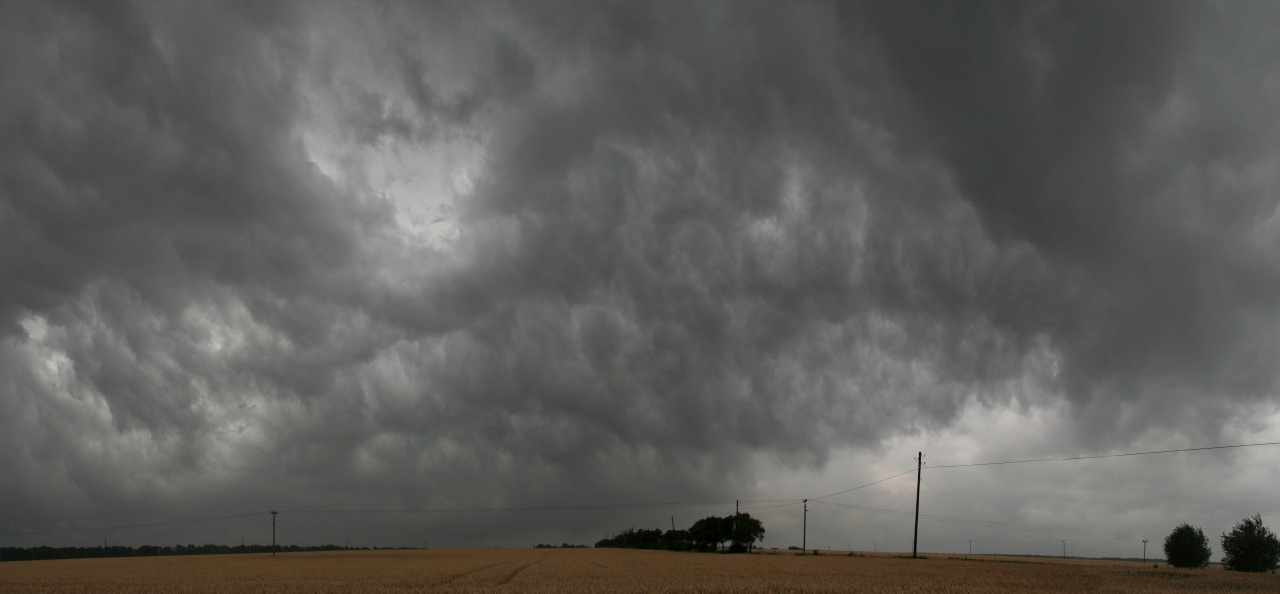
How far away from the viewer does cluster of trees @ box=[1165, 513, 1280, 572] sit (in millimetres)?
77875

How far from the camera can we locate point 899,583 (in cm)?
4125

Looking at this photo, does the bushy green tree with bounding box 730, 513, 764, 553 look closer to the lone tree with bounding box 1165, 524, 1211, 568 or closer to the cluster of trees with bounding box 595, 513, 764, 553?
the cluster of trees with bounding box 595, 513, 764, 553

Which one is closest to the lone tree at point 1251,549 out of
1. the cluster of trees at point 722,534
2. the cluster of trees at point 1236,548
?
the cluster of trees at point 1236,548

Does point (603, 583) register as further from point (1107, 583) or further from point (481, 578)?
point (1107, 583)

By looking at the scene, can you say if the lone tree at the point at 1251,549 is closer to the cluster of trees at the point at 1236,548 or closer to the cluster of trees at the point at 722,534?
the cluster of trees at the point at 1236,548

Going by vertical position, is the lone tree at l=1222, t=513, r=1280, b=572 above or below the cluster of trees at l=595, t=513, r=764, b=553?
above

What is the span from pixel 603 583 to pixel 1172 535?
89.9 meters

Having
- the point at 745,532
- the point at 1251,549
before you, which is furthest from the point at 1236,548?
the point at 745,532

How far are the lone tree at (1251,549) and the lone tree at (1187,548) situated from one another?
4.29 m

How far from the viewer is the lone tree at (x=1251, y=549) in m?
77.6

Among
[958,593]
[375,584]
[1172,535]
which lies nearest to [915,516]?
[1172,535]

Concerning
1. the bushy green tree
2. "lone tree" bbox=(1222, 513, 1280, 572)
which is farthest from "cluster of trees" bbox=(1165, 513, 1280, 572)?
the bushy green tree

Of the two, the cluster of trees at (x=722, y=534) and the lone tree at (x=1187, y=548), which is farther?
the cluster of trees at (x=722, y=534)

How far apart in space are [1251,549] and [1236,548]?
6.23ft
